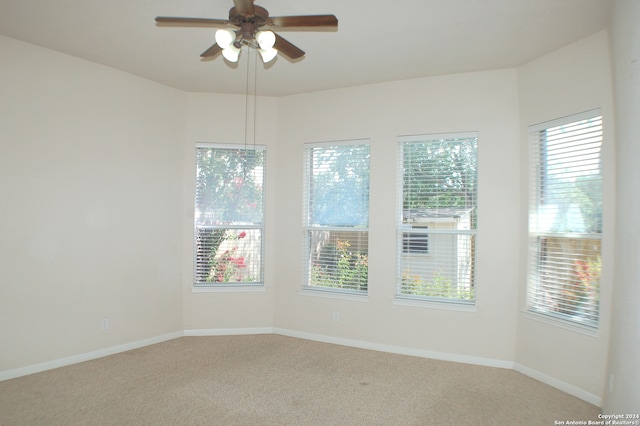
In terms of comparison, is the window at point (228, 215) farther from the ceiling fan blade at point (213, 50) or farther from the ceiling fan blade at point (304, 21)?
the ceiling fan blade at point (304, 21)

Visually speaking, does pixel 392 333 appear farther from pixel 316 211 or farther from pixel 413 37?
pixel 413 37

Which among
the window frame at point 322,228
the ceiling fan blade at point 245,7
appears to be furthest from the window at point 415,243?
the ceiling fan blade at point 245,7

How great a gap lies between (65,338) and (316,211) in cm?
289

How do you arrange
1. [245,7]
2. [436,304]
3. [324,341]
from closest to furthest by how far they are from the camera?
1. [245,7]
2. [436,304]
3. [324,341]

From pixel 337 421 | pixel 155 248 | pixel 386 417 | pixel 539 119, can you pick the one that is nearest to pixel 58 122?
pixel 155 248

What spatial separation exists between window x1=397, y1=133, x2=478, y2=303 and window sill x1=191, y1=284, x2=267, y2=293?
174 cm

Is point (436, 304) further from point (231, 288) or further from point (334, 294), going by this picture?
point (231, 288)

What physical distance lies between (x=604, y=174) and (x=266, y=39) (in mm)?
2743

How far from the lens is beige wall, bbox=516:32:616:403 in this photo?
3.01m

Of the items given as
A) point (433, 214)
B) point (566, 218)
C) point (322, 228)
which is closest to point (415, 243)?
point (433, 214)

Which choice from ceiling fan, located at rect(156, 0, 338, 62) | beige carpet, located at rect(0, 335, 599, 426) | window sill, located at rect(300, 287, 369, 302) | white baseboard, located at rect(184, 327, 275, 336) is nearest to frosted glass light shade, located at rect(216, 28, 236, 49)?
ceiling fan, located at rect(156, 0, 338, 62)

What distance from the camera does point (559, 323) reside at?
3371 millimetres

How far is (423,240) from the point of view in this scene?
4191mm

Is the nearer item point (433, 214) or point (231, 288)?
point (433, 214)
